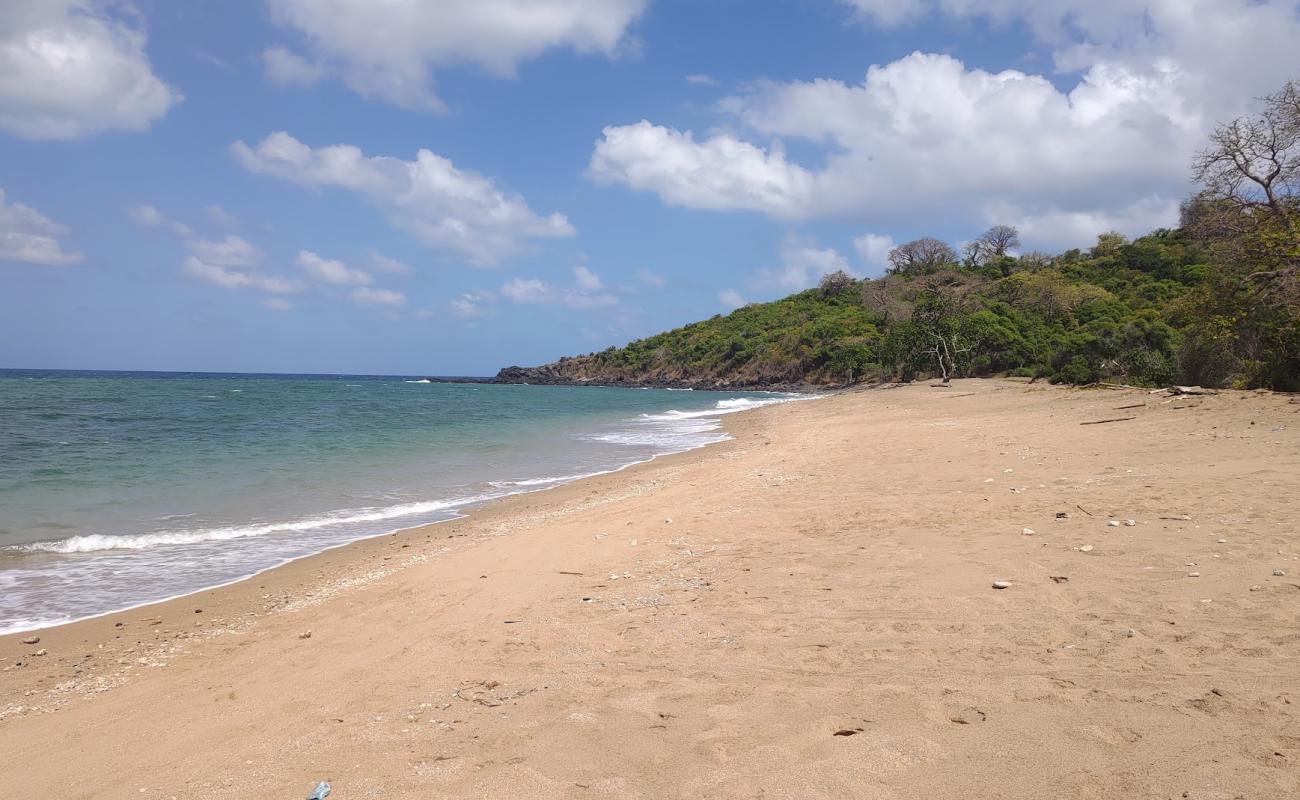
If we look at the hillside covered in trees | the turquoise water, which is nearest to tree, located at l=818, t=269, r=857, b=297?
the hillside covered in trees

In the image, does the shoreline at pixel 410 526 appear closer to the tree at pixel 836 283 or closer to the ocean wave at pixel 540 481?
the ocean wave at pixel 540 481

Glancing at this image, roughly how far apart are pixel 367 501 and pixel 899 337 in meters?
53.0

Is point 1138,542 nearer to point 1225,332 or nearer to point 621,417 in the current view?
point 1225,332

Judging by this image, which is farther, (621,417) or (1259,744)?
(621,417)

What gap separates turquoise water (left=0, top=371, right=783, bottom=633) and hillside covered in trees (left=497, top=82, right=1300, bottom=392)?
15.1m

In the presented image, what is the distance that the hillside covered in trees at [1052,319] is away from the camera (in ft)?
54.0

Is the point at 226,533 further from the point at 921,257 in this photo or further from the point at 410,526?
the point at 921,257

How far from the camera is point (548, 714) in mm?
3852

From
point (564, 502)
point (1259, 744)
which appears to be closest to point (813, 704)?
point (1259, 744)

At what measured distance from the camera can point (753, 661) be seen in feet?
14.2

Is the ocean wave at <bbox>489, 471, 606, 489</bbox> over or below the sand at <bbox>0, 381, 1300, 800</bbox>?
below

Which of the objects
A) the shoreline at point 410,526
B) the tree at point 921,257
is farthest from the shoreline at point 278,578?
the tree at point 921,257

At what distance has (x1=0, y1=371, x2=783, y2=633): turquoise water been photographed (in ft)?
29.3

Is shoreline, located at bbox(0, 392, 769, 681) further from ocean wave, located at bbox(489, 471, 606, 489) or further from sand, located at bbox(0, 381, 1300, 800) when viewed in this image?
ocean wave, located at bbox(489, 471, 606, 489)
